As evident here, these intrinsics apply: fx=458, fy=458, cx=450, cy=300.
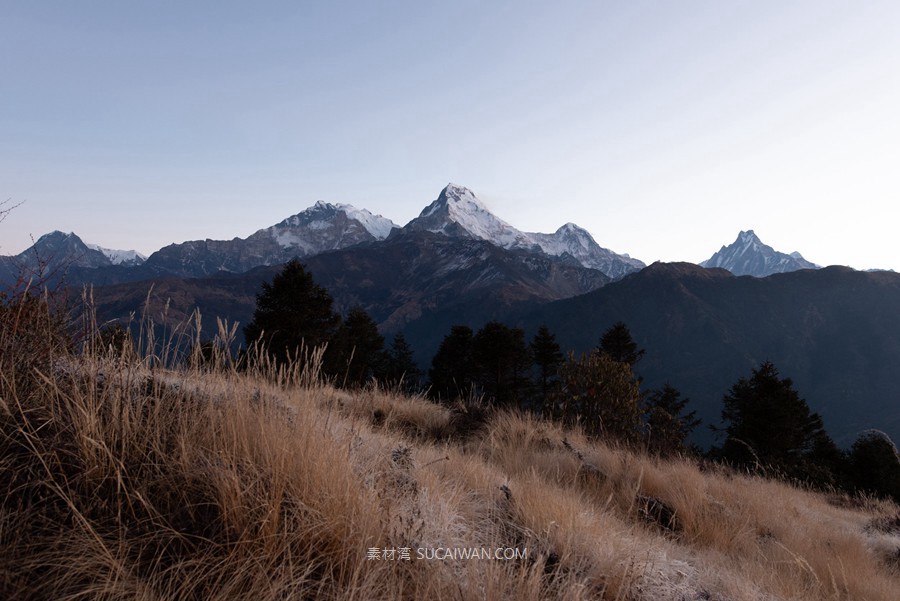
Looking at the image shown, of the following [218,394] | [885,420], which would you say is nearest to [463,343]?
[218,394]

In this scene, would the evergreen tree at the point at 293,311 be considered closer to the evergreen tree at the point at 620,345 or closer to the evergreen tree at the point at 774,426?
the evergreen tree at the point at 620,345

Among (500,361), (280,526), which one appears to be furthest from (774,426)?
(280,526)

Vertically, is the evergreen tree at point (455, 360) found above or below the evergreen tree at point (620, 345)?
below

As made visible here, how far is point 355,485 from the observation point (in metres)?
2.34

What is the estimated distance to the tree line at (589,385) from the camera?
12750 millimetres

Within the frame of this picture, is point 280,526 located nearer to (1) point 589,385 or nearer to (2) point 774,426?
(1) point 589,385

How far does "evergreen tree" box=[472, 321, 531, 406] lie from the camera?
37.7m

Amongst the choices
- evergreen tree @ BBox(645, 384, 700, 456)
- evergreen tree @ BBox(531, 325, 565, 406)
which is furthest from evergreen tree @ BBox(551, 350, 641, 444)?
evergreen tree @ BBox(531, 325, 565, 406)

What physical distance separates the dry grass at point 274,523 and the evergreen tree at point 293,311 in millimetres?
29724

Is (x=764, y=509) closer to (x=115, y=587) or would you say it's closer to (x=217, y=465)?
(x=217, y=465)

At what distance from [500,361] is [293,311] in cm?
1668

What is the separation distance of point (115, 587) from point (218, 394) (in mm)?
1901

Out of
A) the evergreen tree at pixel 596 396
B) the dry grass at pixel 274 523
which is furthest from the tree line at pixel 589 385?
the dry grass at pixel 274 523

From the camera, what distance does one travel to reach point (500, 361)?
37.8 m
